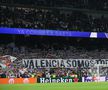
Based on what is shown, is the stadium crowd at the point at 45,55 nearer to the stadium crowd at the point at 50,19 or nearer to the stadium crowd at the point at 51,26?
the stadium crowd at the point at 51,26

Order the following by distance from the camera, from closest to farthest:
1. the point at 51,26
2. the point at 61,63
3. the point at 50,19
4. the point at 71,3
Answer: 1. the point at 61,63
2. the point at 51,26
3. the point at 50,19
4. the point at 71,3

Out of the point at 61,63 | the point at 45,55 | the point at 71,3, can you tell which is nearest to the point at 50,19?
the point at 45,55

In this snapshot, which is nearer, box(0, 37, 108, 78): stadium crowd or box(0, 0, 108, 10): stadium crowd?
box(0, 37, 108, 78): stadium crowd

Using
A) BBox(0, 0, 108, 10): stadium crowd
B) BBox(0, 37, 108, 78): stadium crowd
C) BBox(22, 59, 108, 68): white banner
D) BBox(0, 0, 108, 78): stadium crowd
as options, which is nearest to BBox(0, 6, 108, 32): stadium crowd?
BBox(0, 0, 108, 78): stadium crowd

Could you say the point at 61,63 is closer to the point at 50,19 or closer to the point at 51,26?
the point at 51,26

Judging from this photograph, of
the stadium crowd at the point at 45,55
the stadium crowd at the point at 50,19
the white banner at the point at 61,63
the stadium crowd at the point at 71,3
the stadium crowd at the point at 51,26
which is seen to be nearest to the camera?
the stadium crowd at the point at 45,55

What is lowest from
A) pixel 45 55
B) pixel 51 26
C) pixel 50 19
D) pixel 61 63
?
pixel 61 63

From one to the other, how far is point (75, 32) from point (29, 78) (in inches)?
296

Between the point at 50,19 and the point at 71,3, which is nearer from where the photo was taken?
the point at 50,19

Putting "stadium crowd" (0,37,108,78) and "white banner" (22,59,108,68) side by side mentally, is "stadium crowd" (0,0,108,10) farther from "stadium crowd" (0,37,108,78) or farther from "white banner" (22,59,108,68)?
"white banner" (22,59,108,68)

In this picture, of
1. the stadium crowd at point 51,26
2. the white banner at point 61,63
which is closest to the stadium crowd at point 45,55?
the stadium crowd at point 51,26

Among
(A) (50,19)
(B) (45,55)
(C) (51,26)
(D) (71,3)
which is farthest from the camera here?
(D) (71,3)

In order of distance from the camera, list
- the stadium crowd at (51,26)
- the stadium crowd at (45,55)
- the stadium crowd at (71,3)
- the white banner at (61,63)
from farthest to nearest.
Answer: the stadium crowd at (71,3), the white banner at (61,63), the stadium crowd at (51,26), the stadium crowd at (45,55)

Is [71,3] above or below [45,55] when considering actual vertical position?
above
